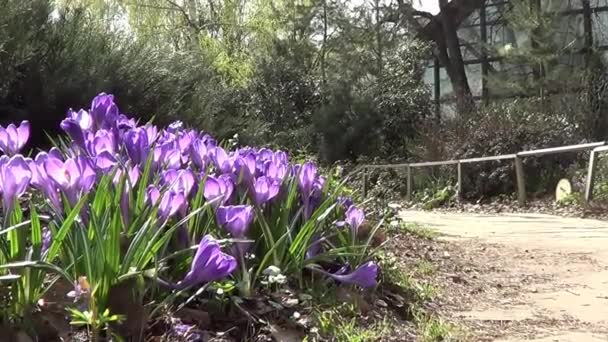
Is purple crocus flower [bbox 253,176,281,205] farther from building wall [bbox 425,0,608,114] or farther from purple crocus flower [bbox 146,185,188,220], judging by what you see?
building wall [bbox 425,0,608,114]

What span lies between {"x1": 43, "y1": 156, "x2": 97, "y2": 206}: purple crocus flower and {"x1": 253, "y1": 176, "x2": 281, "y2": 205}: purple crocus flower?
61cm

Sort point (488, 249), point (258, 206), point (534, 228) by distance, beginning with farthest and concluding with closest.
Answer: point (534, 228), point (488, 249), point (258, 206)

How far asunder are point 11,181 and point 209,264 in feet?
1.76

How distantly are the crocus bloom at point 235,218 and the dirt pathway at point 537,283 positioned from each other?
104cm

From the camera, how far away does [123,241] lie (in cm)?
194

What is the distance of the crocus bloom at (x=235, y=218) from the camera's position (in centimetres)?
215

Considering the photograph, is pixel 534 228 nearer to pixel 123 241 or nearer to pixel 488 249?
pixel 488 249

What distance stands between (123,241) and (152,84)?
4512 millimetres

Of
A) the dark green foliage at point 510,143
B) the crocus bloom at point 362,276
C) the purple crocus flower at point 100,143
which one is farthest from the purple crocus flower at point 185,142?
the dark green foliage at point 510,143

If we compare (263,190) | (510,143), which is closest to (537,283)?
(263,190)

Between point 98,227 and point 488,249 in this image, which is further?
point 488,249

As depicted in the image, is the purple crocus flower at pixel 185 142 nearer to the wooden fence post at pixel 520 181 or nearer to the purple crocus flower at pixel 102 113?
the purple crocus flower at pixel 102 113

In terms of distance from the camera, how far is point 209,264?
74.3 inches

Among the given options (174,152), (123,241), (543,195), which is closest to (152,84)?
(174,152)
